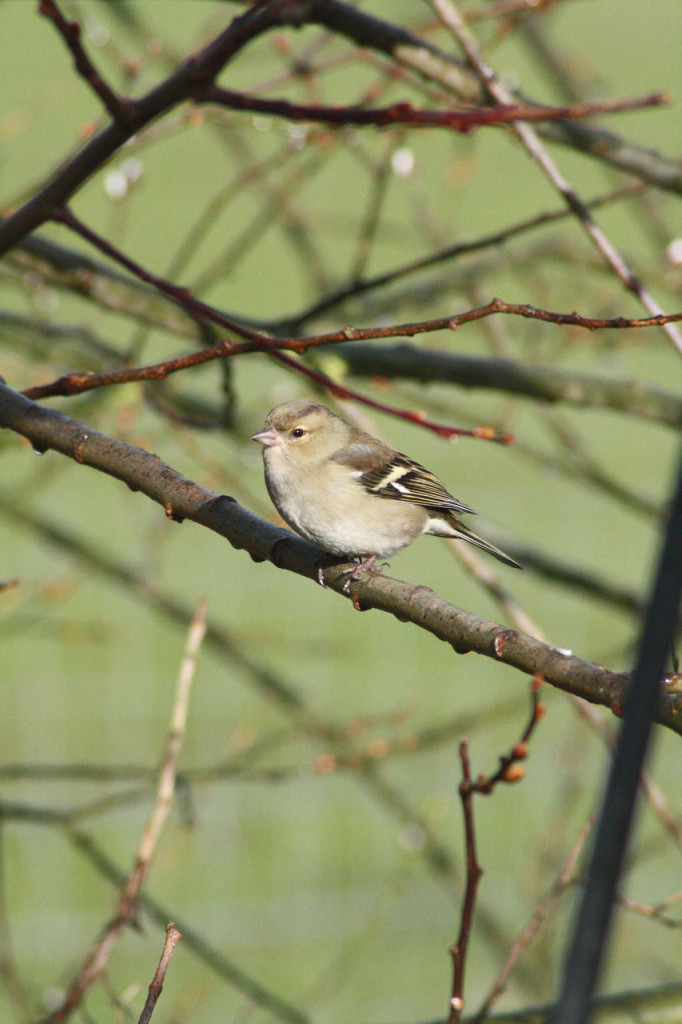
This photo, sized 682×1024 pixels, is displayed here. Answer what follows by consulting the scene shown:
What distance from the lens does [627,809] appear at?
702mm

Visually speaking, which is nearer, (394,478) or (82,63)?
(82,63)

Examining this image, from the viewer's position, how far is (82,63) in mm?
1702

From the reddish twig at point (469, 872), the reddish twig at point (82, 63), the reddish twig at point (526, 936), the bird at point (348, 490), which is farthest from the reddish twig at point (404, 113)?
the bird at point (348, 490)

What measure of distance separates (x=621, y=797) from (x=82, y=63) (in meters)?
1.48

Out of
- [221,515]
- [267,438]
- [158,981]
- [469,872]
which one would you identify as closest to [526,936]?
[469,872]

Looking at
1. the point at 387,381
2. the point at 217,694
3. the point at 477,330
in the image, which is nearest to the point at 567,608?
the point at 217,694

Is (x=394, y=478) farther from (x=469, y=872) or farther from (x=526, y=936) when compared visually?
(x=469, y=872)

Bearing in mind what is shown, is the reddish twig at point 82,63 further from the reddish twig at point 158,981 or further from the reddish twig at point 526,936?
the reddish twig at point 526,936

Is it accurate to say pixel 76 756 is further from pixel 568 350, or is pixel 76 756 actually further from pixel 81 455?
pixel 81 455

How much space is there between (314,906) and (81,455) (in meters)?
6.51

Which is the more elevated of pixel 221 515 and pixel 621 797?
pixel 221 515

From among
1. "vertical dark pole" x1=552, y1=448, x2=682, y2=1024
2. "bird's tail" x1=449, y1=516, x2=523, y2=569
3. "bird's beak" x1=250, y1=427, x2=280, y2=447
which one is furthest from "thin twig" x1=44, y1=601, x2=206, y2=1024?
"vertical dark pole" x1=552, y1=448, x2=682, y2=1024

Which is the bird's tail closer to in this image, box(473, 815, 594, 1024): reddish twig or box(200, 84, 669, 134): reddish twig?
box(473, 815, 594, 1024): reddish twig

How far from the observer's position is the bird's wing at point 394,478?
3.36 metres
